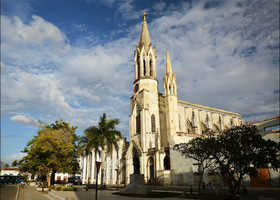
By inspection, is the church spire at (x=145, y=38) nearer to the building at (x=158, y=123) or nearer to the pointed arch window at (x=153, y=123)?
the building at (x=158, y=123)

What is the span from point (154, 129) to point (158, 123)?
1.61 m

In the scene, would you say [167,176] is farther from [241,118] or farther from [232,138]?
[241,118]

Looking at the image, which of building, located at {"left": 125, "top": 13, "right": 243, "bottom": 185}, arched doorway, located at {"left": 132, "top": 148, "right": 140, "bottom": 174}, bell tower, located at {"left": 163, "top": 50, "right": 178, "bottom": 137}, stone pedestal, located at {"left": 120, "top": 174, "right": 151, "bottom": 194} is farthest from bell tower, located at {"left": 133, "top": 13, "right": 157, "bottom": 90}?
stone pedestal, located at {"left": 120, "top": 174, "right": 151, "bottom": 194}

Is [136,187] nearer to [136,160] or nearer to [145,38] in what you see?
[136,160]

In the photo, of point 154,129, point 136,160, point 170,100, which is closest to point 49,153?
point 136,160

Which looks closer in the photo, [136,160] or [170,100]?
[136,160]

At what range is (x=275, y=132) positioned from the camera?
21.9 m

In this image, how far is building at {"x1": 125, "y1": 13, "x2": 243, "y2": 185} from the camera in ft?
113

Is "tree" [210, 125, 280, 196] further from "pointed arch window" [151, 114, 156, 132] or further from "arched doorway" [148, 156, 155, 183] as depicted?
"pointed arch window" [151, 114, 156, 132]

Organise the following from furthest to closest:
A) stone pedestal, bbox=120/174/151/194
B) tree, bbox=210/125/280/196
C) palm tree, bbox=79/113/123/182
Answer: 1. palm tree, bbox=79/113/123/182
2. stone pedestal, bbox=120/174/151/194
3. tree, bbox=210/125/280/196

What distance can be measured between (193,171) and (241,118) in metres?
42.8

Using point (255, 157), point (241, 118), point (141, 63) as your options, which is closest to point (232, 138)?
point (255, 157)

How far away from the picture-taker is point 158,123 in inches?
1748

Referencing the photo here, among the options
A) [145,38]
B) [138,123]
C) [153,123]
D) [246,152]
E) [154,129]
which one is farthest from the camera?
[145,38]
